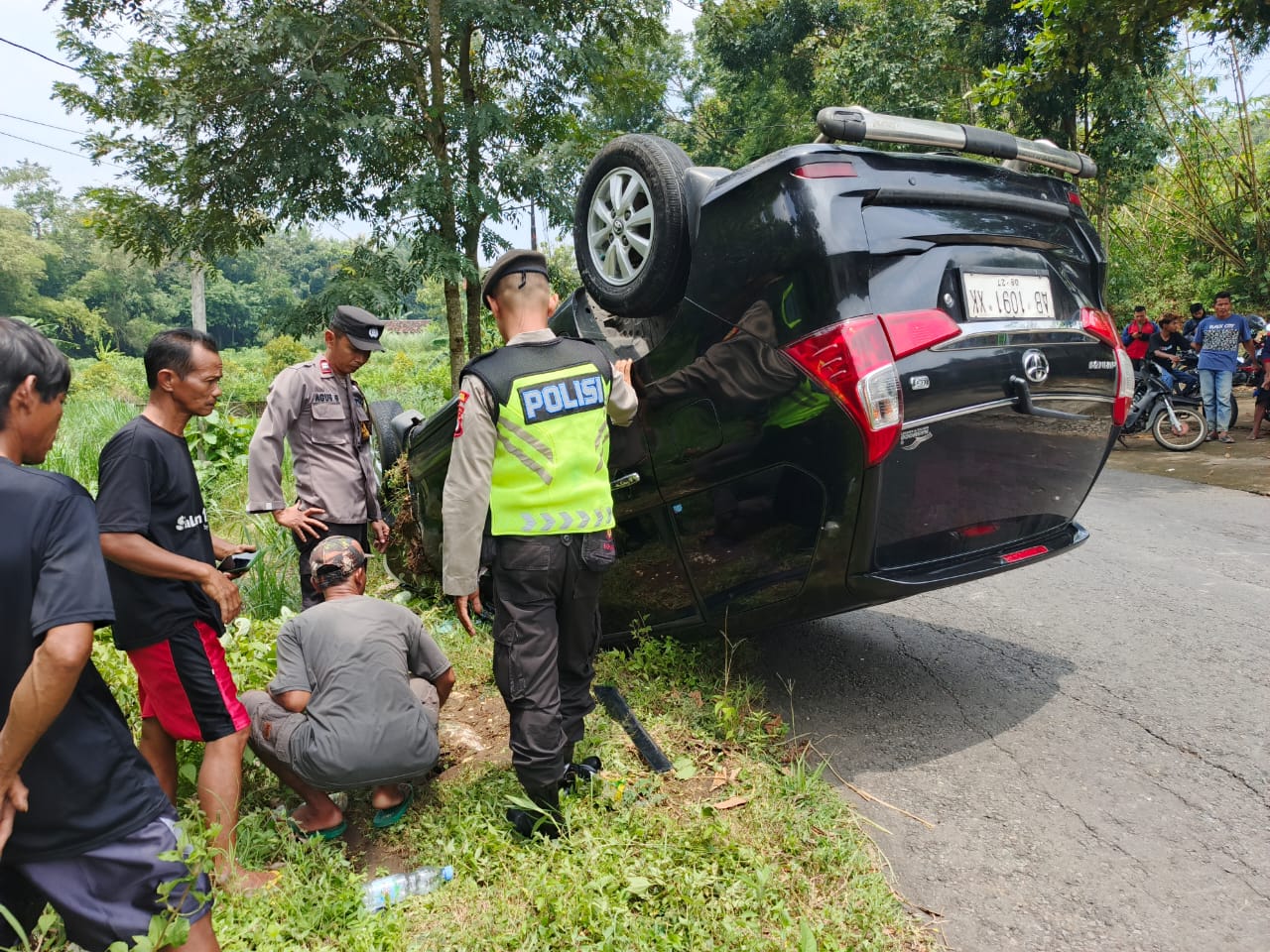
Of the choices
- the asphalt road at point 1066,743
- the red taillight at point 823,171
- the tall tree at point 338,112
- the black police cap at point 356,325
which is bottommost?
the asphalt road at point 1066,743

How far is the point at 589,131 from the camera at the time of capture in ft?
37.2

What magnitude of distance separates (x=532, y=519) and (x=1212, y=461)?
363 inches

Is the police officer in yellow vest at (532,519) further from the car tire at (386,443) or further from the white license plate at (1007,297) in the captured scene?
the car tire at (386,443)

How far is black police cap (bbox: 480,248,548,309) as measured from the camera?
2.72 meters

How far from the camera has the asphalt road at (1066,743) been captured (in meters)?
2.19

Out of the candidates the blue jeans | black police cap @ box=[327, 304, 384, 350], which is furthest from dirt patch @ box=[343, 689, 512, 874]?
the blue jeans

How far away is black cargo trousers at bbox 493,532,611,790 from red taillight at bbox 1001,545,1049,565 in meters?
1.47

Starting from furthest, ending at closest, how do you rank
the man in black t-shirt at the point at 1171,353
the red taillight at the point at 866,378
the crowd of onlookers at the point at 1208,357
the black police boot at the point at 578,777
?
1. the man in black t-shirt at the point at 1171,353
2. the crowd of onlookers at the point at 1208,357
3. the black police boot at the point at 578,777
4. the red taillight at the point at 866,378

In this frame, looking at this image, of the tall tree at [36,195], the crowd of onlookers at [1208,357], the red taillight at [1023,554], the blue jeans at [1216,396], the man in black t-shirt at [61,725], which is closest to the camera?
the man in black t-shirt at [61,725]

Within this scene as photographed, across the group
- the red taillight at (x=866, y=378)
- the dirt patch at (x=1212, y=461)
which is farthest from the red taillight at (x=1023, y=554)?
the dirt patch at (x=1212, y=461)

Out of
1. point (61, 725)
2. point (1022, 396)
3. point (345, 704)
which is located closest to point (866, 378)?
point (1022, 396)

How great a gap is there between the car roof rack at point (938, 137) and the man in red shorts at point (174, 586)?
6.95 feet

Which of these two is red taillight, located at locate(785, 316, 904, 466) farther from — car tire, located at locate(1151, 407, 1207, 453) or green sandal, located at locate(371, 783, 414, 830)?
car tire, located at locate(1151, 407, 1207, 453)

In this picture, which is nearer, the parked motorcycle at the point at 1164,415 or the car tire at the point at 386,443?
the car tire at the point at 386,443
